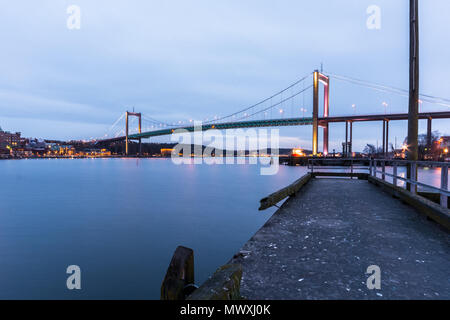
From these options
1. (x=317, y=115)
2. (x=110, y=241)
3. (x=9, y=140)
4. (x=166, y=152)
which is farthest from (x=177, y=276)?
(x=9, y=140)

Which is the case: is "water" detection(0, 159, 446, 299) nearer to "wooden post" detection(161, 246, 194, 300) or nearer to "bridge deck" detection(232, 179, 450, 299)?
"bridge deck" detection(232, 179, 450, 299)

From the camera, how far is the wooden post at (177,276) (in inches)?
82.5

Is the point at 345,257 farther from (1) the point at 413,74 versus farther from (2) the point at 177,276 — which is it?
(1) the point at 413,74

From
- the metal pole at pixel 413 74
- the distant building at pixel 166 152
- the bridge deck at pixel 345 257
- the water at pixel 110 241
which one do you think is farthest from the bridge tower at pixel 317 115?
the distant building at pixel 166 152

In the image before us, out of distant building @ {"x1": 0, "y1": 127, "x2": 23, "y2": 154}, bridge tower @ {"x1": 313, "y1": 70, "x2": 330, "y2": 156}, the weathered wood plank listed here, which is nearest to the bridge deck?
the weathered wood plank

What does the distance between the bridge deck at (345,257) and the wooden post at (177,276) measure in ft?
2.27

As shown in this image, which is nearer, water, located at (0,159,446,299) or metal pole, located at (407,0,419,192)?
water, located at (0,159,446,299)

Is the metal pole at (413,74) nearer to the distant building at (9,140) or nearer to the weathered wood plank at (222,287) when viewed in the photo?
the weathered wood plank at (222,287)

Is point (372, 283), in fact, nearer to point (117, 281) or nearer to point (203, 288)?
point (203, 288)

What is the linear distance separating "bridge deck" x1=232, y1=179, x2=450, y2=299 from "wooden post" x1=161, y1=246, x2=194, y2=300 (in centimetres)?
69

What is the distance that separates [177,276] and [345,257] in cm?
234

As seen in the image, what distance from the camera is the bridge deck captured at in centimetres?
262
